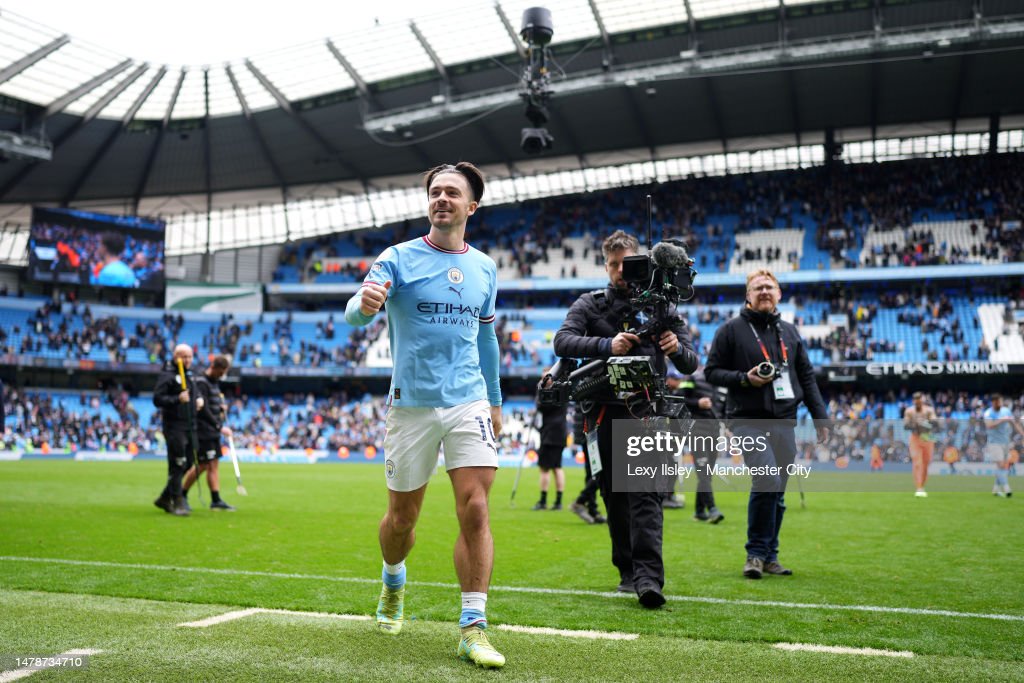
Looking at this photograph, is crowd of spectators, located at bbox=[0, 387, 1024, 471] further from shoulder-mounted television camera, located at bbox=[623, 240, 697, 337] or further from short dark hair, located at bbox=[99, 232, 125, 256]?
shoulder-mounted television camera, located at bbox=[623, 240, 697, 337]

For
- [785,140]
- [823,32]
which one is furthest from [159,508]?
[785,140]

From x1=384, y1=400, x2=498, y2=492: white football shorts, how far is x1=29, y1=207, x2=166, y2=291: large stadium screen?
50.6m

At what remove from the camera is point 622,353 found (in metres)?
5.22

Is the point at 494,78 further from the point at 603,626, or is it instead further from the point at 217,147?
the point at 603,626

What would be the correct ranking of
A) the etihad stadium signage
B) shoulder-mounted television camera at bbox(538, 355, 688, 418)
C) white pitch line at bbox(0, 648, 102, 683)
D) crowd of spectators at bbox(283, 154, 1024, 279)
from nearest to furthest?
white pitch line at bbox(0, 648, 102, 683), shoulder-mounted television camera at bbox(538, 355, 688, 418), the etihad stadium signage, crowd of spectators at bbox(283, 154, 1024, 279)

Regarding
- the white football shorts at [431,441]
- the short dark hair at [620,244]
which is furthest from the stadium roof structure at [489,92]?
the white football shorts at [431,441]

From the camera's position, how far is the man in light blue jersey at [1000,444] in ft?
48.1

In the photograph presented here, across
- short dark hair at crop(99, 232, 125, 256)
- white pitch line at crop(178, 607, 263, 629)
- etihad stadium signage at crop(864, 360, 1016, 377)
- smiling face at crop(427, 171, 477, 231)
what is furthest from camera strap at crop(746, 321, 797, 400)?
short dark hair at crop(99, 232, 125, 256)

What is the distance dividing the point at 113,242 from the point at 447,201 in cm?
5139

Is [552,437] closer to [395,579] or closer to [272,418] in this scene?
[395,579]

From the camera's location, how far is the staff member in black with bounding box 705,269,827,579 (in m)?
6.25

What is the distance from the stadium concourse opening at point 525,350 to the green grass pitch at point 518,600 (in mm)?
41

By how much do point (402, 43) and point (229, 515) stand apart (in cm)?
2790

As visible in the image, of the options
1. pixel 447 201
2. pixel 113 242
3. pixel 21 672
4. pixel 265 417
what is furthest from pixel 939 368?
pixel 113 242
